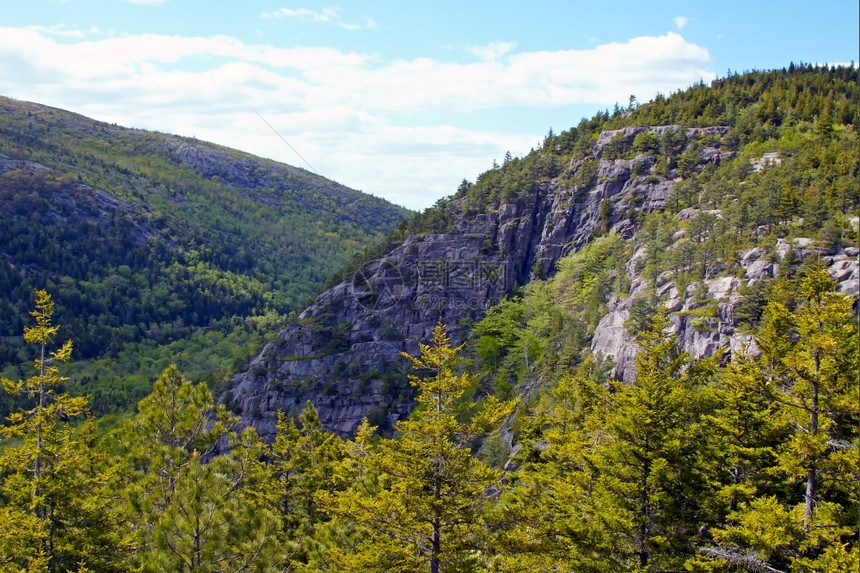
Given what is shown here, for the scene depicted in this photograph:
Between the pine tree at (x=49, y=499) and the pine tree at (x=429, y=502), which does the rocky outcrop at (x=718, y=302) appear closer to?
the pine tree at (x=429, y=502)

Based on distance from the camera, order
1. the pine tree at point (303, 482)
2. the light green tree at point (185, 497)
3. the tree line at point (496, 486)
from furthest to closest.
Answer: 1. the pine tree at point (303, 482)
2. the tree line at point (496, 486)
3. the light green tree at point (185, 497)

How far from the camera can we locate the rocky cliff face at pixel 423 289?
86125 mm

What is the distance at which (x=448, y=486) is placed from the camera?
18.6 metres

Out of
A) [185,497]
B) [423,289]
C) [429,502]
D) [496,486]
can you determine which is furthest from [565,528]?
[423,289]

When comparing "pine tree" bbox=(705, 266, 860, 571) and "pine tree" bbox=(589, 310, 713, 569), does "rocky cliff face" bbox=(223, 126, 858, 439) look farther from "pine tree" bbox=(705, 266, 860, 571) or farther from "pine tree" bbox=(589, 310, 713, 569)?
"pine tree" bbox=(705, 266, 860, 571)

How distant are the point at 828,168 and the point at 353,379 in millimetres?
60004

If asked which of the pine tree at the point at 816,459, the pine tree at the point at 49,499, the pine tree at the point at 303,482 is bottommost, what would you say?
the pine tree at the point at 303,482

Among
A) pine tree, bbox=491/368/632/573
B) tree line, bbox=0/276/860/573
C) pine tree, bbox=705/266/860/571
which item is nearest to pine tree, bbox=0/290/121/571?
tree line, bbox=0/276/860/573

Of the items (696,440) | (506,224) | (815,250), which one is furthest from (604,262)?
(696,440)

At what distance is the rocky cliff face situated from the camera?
3391 inches

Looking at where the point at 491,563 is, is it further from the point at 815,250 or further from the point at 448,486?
the point at 815,250

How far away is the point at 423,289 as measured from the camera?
95.6 m

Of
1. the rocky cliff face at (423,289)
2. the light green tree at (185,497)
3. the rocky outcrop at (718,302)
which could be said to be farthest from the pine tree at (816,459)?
the rocky cliff face at (423,289)

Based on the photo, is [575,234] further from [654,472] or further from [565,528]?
[565,528]
